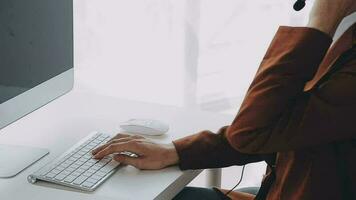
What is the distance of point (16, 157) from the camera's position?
1.46 meters

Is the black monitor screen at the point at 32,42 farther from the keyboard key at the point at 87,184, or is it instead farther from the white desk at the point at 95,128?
the keyboard key at the point at 87,184

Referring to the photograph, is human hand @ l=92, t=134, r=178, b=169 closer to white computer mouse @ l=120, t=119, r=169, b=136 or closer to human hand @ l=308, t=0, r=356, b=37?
white computer mouse @ l=120, t=119, r=169, b=136

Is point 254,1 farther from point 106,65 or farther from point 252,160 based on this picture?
point 252,160

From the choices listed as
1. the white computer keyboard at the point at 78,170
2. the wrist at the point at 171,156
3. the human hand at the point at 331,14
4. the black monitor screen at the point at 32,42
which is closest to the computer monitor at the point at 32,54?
the black monitor screen at the point at 32,42

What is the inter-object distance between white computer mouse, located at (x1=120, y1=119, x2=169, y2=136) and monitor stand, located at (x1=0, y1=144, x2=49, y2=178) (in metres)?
0.21

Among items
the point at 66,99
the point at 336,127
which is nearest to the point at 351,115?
the point at 336,127

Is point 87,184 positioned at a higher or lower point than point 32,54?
lower

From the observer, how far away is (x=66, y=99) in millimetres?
1828

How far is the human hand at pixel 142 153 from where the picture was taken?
1.41 m

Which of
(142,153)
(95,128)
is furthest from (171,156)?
(95,128)

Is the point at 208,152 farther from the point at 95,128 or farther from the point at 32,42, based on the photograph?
the point at 32,42

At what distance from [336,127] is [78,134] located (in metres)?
0.66

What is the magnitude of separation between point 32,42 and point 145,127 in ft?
1.09

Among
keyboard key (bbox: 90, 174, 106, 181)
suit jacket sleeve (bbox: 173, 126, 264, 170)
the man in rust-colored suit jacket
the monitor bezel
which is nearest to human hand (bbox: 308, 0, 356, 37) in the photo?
the man in rust-colored suit jacket
